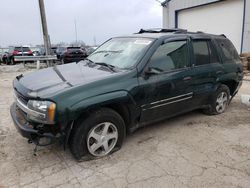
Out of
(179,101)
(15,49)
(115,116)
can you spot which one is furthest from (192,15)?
(15,49)

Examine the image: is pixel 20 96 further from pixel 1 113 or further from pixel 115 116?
pixel 1 113

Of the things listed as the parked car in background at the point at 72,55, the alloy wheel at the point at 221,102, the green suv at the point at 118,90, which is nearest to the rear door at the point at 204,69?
the green suv at the point at 118,90

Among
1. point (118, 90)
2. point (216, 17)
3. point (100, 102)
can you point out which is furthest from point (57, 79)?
point (216, 17)

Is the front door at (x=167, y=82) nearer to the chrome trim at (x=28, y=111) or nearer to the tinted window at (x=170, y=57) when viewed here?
the tinted window at (x=170, y=57)

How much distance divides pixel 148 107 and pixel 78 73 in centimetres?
117

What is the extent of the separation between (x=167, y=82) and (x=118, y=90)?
0.93 meters

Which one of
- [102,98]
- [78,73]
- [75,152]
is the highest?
[78,73]

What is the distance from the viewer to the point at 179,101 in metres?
3.98

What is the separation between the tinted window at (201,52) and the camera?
4227 millimetres

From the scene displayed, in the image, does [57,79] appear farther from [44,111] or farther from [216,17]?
[216,17]

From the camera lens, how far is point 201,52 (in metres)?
4.36

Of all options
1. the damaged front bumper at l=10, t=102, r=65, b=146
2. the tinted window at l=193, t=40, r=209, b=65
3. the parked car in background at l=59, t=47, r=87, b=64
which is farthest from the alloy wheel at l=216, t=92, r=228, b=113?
the parked car in background at l=59, t=47, r=87, b=64

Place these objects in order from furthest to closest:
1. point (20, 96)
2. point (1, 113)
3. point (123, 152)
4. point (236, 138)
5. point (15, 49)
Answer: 1. point (15, 49)
2. point (1, 113)
3. point (236, 138)
4. point (123, 152)
5. point (20, 96)

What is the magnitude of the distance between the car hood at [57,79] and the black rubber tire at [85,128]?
17.9 inches
